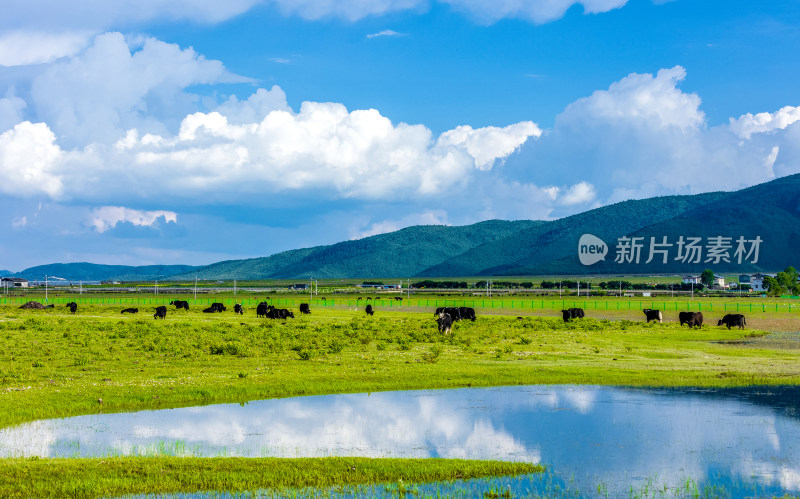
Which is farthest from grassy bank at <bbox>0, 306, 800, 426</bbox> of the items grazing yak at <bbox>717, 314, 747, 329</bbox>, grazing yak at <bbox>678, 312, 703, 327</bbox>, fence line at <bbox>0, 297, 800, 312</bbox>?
fence line at <bbox>0, 297, 800, 312</bbox>

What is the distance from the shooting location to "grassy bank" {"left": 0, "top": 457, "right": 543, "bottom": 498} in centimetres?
1531

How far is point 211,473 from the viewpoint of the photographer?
16219mm

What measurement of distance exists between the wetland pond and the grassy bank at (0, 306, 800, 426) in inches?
87.6

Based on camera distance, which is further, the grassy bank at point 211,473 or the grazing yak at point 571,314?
the grazing yak at point 571,314

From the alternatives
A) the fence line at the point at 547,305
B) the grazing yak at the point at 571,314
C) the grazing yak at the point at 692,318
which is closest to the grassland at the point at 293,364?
the grazing yak at the point at 692,318

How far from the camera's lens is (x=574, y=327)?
61969mm

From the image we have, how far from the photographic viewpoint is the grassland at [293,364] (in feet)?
79.2

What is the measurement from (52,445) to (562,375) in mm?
20314

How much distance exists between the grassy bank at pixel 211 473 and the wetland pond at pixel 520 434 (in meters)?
1.19

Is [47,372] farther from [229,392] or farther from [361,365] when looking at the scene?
[361,365]

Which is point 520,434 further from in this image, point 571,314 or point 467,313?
point 571,314

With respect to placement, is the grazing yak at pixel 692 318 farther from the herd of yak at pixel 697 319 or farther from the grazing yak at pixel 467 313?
the grazing yak at pixel 467 313

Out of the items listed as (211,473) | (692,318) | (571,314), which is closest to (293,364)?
(211,473)

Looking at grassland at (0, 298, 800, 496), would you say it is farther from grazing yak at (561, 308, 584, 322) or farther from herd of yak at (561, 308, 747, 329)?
grazing yak at (561, 308, 584, 322)
